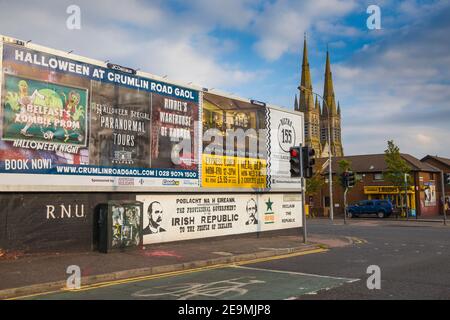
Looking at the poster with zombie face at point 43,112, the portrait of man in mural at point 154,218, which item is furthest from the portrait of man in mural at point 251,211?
the poster with zombie face at point 43,112

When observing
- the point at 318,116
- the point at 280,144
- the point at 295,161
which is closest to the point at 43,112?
the point at 295,161

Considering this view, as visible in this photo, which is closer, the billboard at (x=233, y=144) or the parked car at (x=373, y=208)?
the billboard at (x=233, y=144)

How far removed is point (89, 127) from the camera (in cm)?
1392

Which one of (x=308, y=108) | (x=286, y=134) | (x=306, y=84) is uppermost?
(x=306, y=84)

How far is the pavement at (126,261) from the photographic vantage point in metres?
9.15

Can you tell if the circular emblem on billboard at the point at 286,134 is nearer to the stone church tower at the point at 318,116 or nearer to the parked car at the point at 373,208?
the parked car at the point at 373,208

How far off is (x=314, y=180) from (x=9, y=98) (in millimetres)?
45603

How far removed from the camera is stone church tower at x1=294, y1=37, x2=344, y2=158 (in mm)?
118500

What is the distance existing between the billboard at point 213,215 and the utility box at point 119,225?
0.87 meters

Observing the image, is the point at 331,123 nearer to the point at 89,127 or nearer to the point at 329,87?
the point at 329,87

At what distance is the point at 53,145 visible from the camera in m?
13.0

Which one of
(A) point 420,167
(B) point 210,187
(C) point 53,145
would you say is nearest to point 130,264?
(C) point 53,145

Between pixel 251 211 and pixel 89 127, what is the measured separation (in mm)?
8163
